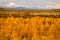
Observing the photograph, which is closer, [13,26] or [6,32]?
[6,32]

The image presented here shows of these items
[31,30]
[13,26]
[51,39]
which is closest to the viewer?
[51,39]

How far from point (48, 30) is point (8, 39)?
174 centimetres

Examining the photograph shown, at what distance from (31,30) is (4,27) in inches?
53.2

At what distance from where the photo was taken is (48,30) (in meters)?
9.52

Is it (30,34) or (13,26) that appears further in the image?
(13,26)

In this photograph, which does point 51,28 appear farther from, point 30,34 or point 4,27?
point 4,27

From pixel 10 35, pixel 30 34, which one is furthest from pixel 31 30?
pixel 10 35

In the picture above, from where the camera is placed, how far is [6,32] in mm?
9336

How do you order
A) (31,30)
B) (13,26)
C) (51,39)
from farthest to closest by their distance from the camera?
(13,26) → (31,30) → (51,39)

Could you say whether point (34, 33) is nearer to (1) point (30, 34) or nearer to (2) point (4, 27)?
(1) point (30, 34)

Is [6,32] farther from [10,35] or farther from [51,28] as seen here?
[51,28]

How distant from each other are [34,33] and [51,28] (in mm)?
973

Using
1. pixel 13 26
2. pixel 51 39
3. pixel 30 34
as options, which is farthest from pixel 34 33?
pixel 13 26

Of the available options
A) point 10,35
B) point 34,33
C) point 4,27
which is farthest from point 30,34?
point 4,27
